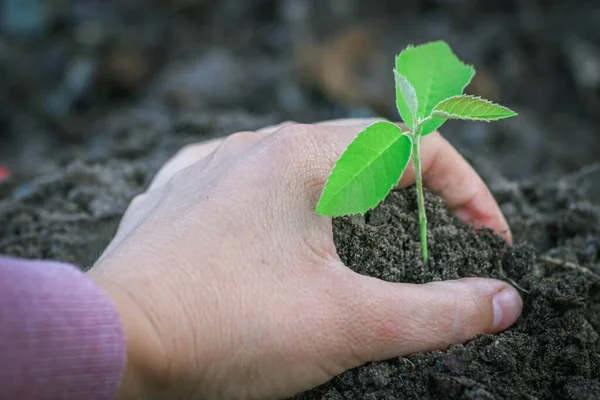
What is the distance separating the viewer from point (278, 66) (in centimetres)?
452

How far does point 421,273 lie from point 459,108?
16.6 inches

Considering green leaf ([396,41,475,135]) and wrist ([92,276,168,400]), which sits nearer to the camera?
wrist ([92,276,168,400])

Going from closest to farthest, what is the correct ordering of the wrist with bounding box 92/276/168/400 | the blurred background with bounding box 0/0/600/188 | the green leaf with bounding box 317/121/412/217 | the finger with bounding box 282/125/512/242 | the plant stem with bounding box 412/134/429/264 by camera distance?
1. the wrist with bounding box 92/276/168/400
2. the green leaf with bounding box 317/121/412/217
3. the plant stem with bounding box 412/134/429/264
4. the finger with bounding box 282/125/512/242
5. the blurred background with bounding box 0/0/600/188

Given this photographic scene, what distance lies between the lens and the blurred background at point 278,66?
12.6 feet

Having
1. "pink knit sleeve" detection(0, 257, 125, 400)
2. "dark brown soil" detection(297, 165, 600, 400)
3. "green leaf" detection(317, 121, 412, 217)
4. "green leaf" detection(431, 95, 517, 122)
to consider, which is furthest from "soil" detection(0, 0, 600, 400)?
"pink knit sleeve" detection(0, 257, 125, 400)

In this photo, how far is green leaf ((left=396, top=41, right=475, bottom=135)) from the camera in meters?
1.70

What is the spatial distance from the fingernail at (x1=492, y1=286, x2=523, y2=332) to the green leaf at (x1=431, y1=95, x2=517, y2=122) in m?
0.44

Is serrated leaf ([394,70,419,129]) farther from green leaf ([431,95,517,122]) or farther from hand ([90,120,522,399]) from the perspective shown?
hand ([90,120,522,399])

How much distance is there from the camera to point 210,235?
4.82ft

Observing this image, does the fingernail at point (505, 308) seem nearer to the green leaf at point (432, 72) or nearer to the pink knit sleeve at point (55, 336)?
the green leaf at point (432, 72)

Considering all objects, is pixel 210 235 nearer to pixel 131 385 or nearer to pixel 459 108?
pixel 131 385

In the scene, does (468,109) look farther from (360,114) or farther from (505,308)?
(360,114)

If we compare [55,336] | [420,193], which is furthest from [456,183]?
[55,336]

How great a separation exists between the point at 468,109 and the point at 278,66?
316cm
